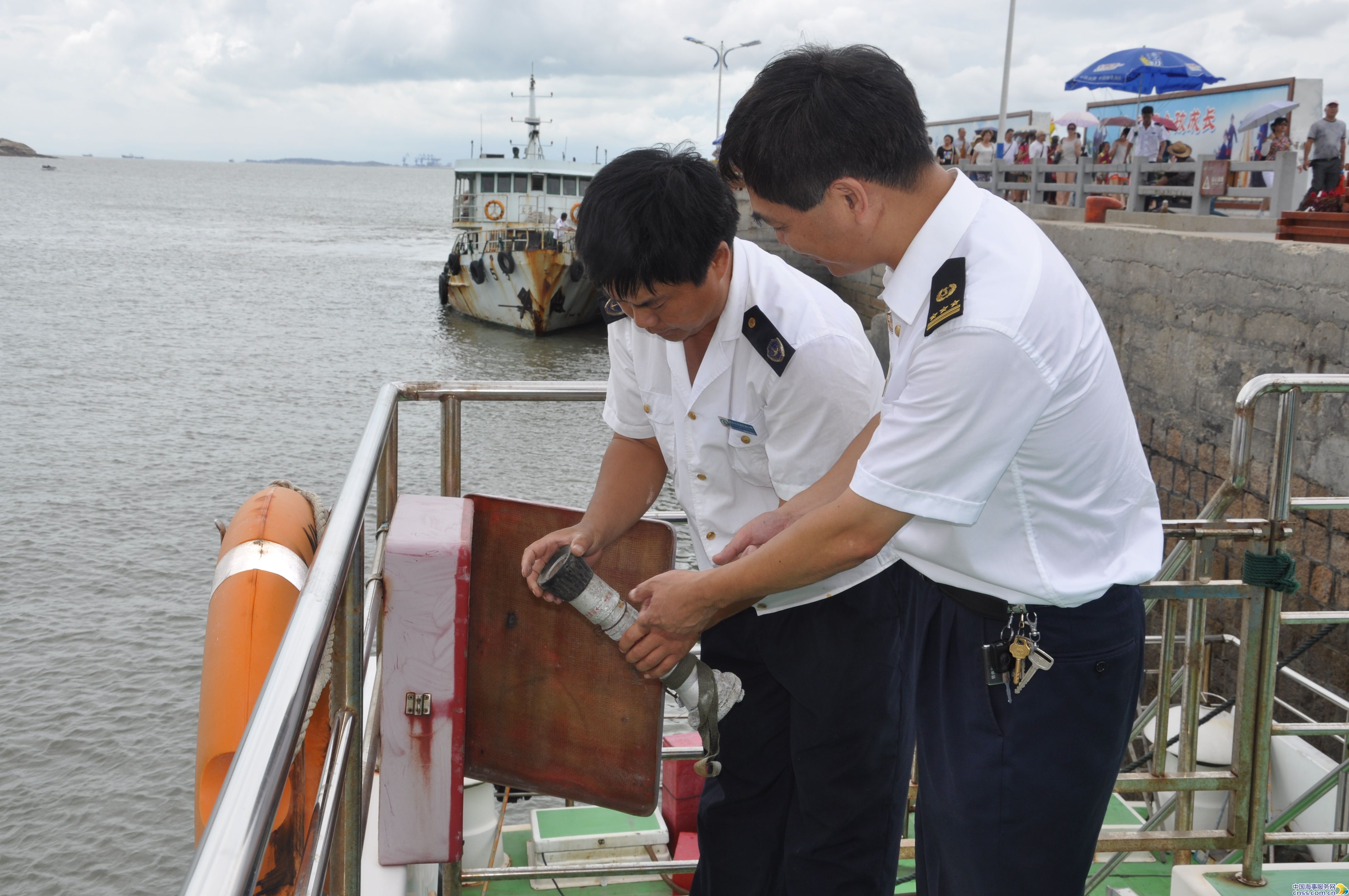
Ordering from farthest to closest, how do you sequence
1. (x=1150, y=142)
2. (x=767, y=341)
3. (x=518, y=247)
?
1. (x=518, y=247)
2. (x=1150, y=142)
3. (x=767, y=341)

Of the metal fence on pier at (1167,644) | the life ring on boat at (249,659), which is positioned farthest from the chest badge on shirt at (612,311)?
the life ring on boat at (249,659)

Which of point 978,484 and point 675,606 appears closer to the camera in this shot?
point 978,484

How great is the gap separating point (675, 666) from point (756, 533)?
28cm

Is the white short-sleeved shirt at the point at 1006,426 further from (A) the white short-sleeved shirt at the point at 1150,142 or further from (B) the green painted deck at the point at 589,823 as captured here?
(A) the white short-sleeved shirt at the point at 1150,142

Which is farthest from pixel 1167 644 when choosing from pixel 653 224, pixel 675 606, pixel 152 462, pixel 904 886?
Answer: pixel 152 462

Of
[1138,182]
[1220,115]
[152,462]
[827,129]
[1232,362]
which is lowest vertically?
[152,462]

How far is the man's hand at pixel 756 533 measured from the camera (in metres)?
1.84

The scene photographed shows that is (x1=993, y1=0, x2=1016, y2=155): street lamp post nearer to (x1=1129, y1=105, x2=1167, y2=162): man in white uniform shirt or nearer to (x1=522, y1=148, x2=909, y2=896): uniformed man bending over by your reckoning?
(x1=1129, y1=105, x2=1167, y2=162): man in white uniform shirt

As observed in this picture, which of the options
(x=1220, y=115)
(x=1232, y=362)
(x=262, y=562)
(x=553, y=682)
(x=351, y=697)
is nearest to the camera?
(x=351, y=697)

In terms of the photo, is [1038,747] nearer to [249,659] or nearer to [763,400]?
[763,400]

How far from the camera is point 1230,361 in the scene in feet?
25.2

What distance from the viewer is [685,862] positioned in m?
2.46

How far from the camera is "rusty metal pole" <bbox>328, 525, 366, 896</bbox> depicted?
5.45 feet

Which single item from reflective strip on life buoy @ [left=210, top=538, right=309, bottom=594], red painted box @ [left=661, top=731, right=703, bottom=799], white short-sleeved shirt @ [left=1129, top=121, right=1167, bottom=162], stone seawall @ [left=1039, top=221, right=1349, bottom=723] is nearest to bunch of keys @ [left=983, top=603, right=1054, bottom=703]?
red painted box @ [left=661, top=731, right=703, bottom=799]
